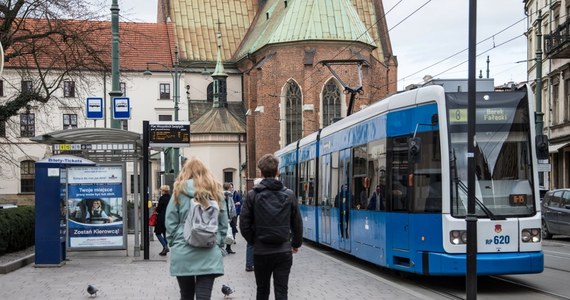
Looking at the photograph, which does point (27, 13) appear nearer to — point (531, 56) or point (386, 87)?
point (531, 56)

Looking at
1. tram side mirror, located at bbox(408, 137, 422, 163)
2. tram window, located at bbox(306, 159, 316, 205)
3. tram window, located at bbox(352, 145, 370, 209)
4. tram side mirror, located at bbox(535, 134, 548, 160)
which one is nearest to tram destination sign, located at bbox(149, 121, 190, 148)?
tram window, located at bbox(306, 159, 316, 205)

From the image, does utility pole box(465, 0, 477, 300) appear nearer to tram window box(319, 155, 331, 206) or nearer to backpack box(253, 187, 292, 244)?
backpack box(253, 187, 292, 244)

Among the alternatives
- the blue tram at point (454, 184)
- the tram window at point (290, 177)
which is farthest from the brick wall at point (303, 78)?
the blue tram at point (454, 184)

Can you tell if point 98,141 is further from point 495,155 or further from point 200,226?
point 200,226

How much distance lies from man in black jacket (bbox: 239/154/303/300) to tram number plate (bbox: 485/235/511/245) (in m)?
5.16

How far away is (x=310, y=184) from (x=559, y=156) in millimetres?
23122

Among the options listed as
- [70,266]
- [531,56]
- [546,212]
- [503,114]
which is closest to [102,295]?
[70,266]

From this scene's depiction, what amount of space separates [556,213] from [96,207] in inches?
536

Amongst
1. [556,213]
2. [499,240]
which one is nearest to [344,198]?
[499,240]

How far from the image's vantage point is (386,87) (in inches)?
2482

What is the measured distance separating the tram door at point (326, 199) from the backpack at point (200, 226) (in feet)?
37.4

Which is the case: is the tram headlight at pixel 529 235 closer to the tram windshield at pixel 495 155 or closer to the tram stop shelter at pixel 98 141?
the tram windshield at pixel 495 155

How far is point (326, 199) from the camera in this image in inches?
734

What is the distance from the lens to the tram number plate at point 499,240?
11.6 metres
